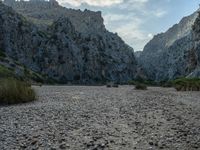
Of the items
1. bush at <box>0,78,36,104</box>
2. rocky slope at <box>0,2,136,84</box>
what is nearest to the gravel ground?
bush at <box>0,78,36,104</box>

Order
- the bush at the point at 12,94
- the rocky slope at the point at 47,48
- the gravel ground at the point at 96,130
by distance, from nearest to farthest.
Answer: the gravel ground at the point at 96,130, the bush at the point at 12,94, the rocky slope at the point at 47,48

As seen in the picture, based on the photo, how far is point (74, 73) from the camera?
18275 centimetres

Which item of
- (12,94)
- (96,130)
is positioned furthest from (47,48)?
(96,130)

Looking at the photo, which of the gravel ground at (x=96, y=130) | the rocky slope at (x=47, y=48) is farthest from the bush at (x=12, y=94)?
the rocky slope at (x=47, y=48)

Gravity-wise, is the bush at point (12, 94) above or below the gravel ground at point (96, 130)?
above

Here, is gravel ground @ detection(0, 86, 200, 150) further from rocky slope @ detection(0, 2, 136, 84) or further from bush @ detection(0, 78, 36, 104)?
rocky slope @ detection(0, 2, 136, 84)

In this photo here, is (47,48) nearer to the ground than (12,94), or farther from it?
farther from it

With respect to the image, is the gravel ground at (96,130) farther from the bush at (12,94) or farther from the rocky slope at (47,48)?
the rocky slope at (47,48)

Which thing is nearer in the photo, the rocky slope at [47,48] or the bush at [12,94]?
the bush at [12,94]

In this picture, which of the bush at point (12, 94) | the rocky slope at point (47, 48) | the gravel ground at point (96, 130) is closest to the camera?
the gravel ground at point (96, 130)

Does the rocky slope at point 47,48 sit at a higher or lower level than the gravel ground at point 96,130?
higher

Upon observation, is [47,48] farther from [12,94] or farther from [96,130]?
[96,130]

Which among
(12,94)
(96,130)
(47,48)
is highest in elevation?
(47,48)

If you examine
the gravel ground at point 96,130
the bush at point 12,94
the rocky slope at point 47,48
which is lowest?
the gravel ground at point 96,130
